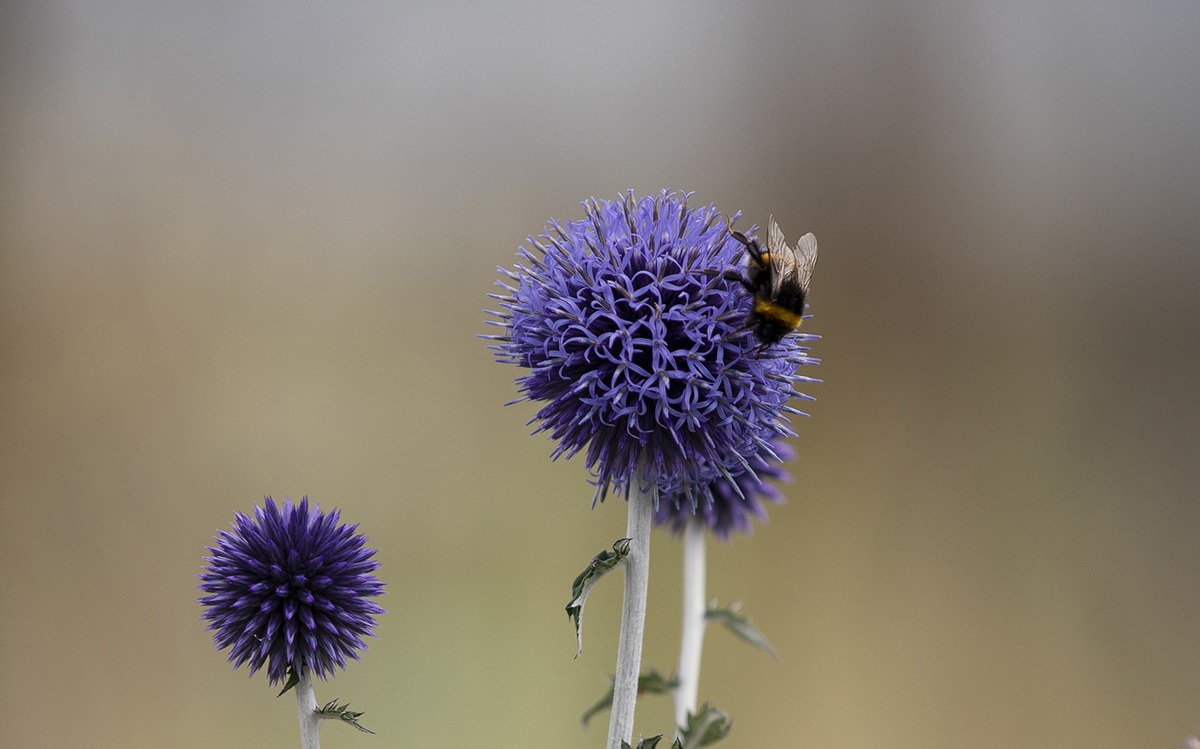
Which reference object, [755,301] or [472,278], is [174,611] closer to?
[472,278]

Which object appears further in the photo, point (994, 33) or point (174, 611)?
point (994, 33)

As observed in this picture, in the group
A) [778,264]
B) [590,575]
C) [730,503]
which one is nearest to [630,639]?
[590,575]

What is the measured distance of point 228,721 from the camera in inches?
116

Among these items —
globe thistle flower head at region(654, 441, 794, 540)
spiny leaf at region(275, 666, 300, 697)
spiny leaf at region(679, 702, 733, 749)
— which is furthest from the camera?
globe thistle flower head at region(654, 441, 794, 540)

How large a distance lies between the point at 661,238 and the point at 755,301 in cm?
12

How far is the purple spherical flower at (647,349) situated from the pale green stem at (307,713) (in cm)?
33

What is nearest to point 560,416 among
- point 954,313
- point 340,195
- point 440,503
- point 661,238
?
point 661,238

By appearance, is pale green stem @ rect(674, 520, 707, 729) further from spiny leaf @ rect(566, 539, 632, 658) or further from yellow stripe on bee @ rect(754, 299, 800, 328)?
yellow stripe on bee @ rect(754, 299, 800, 328)

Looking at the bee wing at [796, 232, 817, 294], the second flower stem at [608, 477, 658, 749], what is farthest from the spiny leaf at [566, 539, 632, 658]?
the bee wing at [796, 232, 817, 294]

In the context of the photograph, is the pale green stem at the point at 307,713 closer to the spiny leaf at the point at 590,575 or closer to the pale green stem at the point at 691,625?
the spiny leaf at the point at 590,575

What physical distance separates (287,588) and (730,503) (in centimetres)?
74

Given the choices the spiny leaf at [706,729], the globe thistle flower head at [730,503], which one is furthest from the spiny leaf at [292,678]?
the globe thistle flower head at [730,503]

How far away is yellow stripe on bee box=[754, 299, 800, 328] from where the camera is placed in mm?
939

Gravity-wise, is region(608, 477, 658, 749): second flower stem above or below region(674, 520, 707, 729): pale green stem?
below
